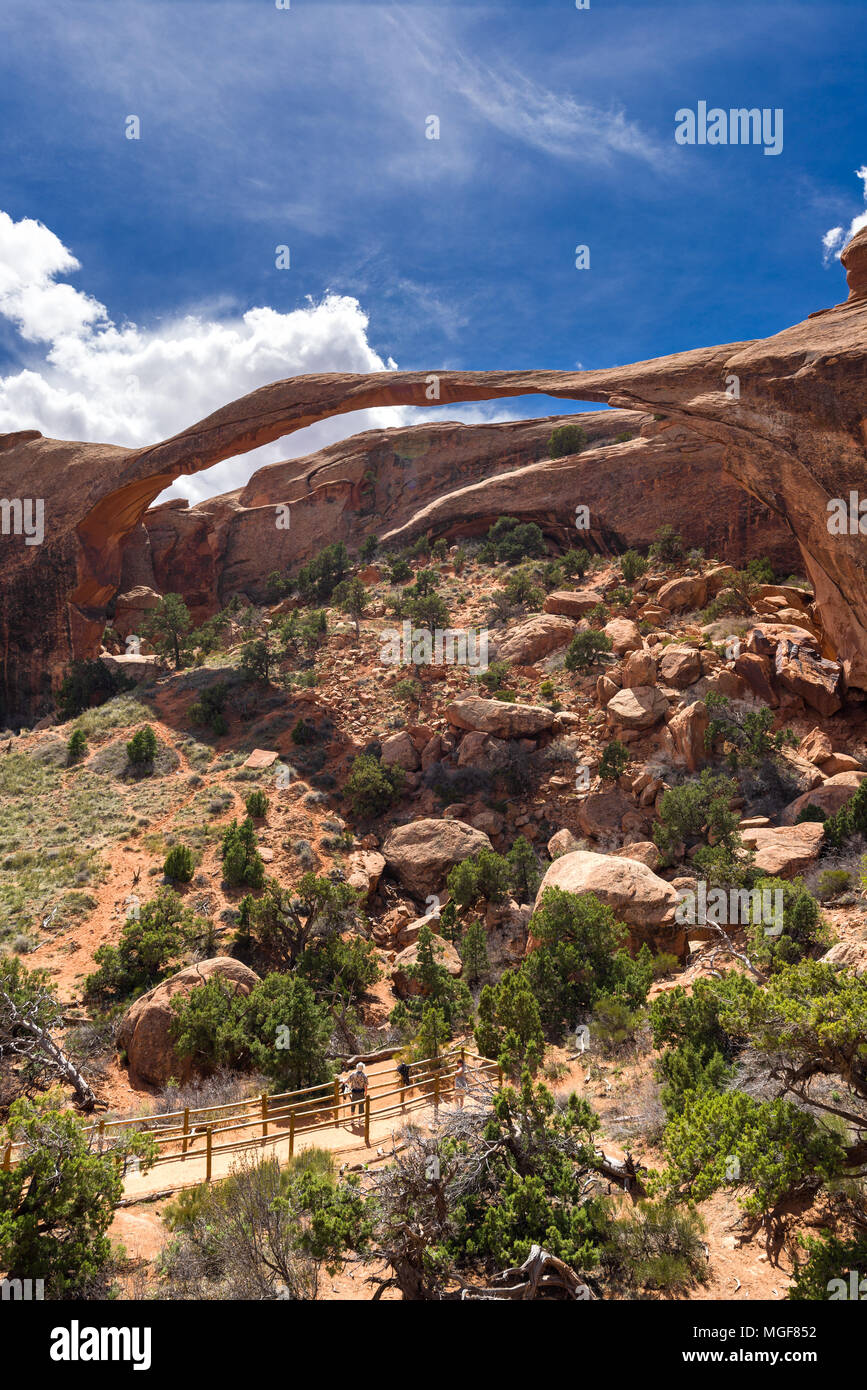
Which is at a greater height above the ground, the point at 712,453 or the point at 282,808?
the point at 712,453

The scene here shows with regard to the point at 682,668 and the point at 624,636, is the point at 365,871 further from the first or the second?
the point at 624,636

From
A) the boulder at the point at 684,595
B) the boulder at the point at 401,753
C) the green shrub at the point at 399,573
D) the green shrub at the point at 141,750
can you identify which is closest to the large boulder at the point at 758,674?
the boulder at the point at 684,595

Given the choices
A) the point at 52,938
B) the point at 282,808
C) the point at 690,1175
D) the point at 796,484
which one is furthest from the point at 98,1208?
the point at 796,484

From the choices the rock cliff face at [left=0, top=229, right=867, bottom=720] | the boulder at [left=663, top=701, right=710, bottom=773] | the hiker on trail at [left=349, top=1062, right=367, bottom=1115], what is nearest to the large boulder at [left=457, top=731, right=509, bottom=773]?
the boulder at [left=663, top=701, right=710, bottom=773]

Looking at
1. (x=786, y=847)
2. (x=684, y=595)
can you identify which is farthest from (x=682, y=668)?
(x=786, y=847)

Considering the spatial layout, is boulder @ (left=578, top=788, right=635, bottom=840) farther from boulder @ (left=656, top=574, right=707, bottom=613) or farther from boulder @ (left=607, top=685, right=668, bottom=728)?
boulder @ (left=656, top=574, right=707, bottom=613)

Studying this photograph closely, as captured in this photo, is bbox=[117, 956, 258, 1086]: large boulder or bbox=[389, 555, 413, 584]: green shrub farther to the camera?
bbox=[389, 555, 413, 584]: green shrub
